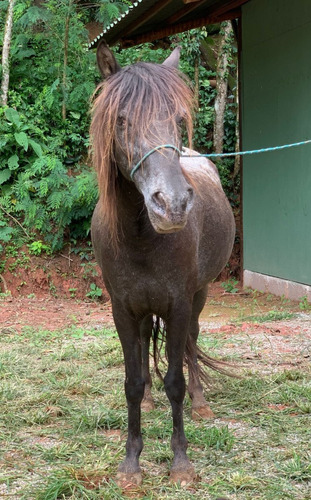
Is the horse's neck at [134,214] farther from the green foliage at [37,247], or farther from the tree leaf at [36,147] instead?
the tree leaf at [36,147]

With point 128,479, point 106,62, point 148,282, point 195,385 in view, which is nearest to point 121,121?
point 106,62

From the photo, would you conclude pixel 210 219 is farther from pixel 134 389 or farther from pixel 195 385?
pixel 134 389

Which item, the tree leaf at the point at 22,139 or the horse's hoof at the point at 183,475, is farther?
the tree leaf at the point at 22,139

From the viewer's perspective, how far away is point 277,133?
806 centimetres

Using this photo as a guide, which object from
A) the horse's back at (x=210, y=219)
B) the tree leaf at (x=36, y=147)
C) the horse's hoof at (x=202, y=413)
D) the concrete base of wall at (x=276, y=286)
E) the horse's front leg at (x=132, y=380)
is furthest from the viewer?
the tree leaf at (x=36, y=147)

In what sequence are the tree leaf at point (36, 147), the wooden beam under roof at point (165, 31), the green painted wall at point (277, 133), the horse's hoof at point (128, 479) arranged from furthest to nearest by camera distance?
the tree leaf at point (36, 147)
the wooden beam under roof at point (165, 31)
the green painted wall at point (277, 133)
the horse's hoof at point (128, 479)

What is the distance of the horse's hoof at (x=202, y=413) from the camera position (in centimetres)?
399

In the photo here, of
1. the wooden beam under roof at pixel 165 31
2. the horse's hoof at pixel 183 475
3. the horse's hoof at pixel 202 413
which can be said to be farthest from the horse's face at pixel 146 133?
the wooden beam under roof at pixel 165 31

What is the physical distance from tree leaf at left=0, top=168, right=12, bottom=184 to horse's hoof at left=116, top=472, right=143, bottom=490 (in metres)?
6.99

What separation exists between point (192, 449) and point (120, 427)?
56 centimetres

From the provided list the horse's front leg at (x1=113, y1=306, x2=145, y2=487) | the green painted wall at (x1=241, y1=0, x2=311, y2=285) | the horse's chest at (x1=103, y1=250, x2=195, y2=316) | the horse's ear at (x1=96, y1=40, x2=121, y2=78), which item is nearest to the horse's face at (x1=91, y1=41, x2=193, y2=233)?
the horse's ear at (x1=96, y1=40, x2=121, y2=78)

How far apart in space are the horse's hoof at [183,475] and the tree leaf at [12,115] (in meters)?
7.56

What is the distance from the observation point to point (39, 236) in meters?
9.50

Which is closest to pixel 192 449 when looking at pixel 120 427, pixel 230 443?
pixel 230 443
